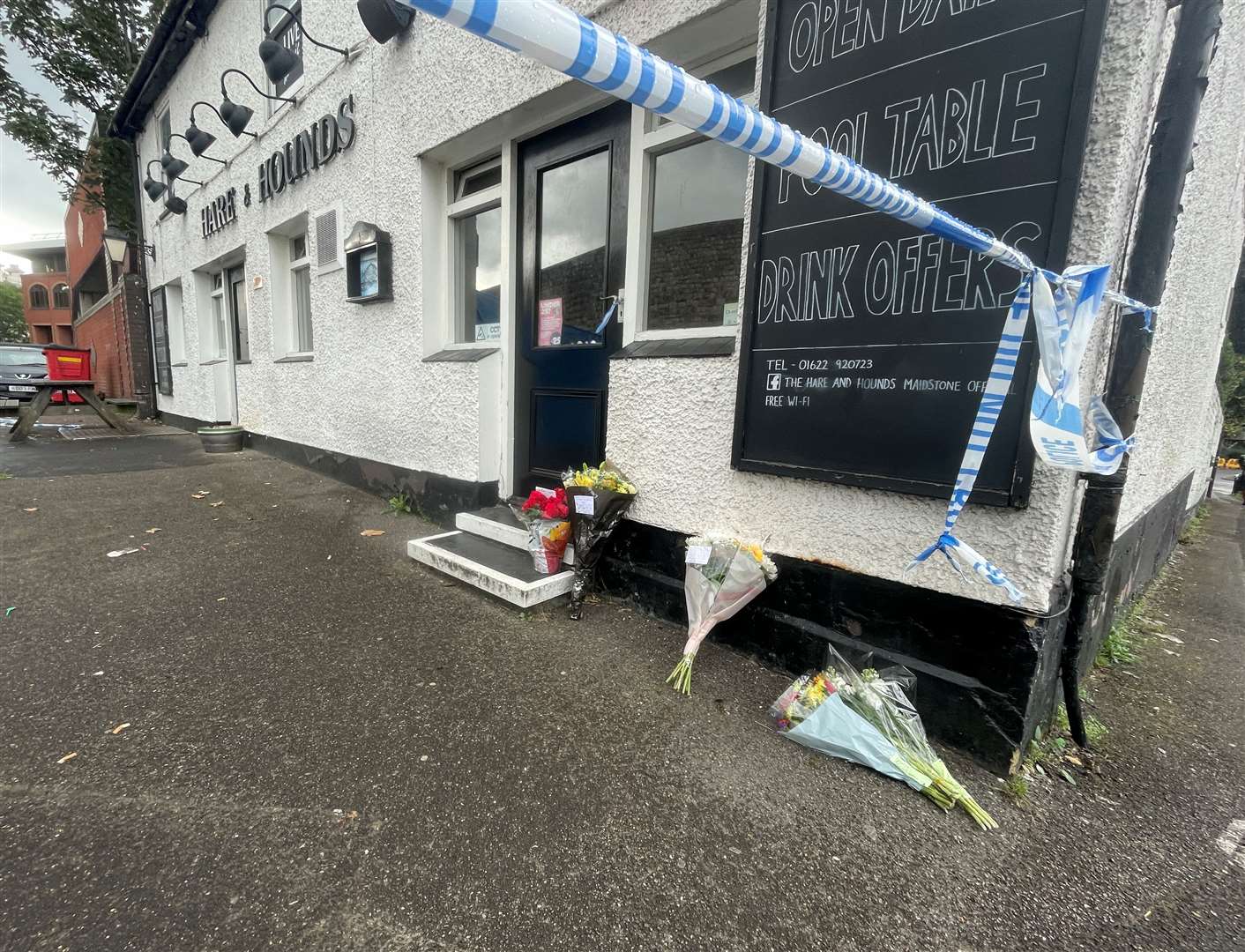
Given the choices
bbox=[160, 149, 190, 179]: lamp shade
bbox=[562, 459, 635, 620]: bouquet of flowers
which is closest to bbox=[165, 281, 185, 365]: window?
bbox=[160, 149, 190, 179]: lamp shade

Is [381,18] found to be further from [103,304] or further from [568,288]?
[103,304]

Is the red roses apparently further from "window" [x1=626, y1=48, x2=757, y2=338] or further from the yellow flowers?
"window" [x1=626, y1=48, x2=757, y2=338]

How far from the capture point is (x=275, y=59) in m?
4.95

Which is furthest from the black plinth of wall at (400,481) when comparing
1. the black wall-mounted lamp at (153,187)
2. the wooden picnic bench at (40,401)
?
the black wall-mounted lamp at (153,187)

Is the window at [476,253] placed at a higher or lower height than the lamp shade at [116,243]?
lower

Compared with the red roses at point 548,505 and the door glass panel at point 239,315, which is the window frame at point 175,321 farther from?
the red roses at point 548,505

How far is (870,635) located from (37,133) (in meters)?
18.5

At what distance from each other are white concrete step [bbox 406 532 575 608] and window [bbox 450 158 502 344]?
62.6 inches

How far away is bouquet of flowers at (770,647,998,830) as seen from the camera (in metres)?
1.74

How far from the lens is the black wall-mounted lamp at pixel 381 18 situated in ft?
12.2

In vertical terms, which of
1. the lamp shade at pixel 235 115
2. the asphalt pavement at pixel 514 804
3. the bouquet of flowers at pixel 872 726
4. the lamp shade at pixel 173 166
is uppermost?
the lamp shade at pixel 173 166

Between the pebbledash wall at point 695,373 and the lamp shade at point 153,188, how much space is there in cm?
456

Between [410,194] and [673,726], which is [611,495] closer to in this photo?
[673,726]

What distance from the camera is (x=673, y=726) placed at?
6.62ft
